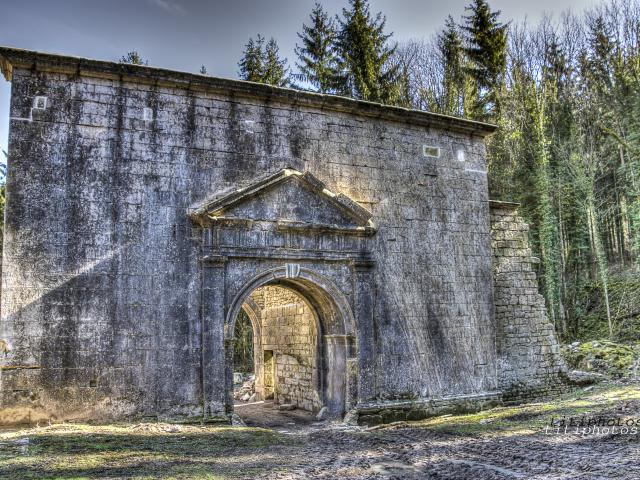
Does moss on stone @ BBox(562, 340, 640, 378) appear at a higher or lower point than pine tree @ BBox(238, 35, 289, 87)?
lower

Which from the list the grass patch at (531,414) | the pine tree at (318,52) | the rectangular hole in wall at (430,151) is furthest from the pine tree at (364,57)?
the grass patch at (531,414)

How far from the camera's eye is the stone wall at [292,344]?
10016 mm

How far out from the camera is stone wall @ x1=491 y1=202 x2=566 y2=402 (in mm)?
10070

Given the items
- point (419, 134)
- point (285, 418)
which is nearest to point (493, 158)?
point (419, 134)

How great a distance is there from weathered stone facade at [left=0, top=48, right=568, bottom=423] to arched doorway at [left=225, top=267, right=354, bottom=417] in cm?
6

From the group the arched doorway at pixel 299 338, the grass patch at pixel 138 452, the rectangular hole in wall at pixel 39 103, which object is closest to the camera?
the grass patch at pixel 138 452

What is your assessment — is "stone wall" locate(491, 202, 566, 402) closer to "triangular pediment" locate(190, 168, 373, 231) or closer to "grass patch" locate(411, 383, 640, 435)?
"grass patch" locate(411, 383, 640, 435)

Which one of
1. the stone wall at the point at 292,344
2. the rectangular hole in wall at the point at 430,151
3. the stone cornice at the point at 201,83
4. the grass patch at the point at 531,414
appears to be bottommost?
the grass patch at the point at 531,414

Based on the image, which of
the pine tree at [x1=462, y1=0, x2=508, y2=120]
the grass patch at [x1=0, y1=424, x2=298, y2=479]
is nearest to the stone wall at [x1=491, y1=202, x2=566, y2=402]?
the grass patch at [x1=0, y1=424, x2=298, y2=479]

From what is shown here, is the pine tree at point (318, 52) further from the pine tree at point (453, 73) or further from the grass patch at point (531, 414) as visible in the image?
the grass patch at point (531, 414)

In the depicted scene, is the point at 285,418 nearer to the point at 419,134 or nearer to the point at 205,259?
the point at 205,259

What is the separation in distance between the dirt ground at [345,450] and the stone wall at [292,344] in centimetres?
201

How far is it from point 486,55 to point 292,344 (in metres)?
14.7

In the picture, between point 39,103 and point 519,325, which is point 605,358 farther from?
point 39,103
